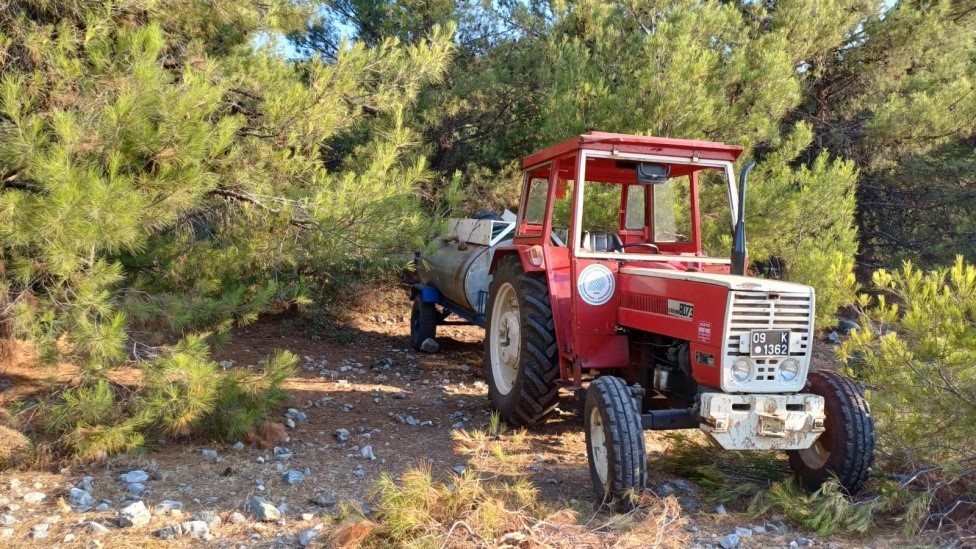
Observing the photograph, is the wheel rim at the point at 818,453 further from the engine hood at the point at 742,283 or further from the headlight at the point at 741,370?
the engine hood at the point at 742,283

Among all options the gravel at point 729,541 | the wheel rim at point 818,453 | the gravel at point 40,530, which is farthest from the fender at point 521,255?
the gravel at point 40,530

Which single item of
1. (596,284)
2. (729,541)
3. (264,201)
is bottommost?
(729,541)

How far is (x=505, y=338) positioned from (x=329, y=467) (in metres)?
1.78

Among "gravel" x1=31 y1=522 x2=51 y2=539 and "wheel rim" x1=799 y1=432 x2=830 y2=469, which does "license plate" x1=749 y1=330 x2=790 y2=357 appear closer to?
"wheel rim" x1=799 y1=432 x2=830 y2=469

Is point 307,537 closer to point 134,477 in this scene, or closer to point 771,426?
point 134,477

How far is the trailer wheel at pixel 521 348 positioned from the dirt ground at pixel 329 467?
0.92 feet

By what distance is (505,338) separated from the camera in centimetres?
593

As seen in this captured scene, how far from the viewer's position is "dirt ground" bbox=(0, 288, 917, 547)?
365 cm

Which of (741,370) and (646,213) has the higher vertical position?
(646,213)

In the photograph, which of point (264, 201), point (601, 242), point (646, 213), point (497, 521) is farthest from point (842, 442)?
point (264, 201)

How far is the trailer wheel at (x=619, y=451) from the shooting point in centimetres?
379

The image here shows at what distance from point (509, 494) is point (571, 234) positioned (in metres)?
1.72

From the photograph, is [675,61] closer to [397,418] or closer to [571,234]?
[571,234]

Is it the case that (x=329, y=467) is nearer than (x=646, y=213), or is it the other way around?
(x=329, y=467)
